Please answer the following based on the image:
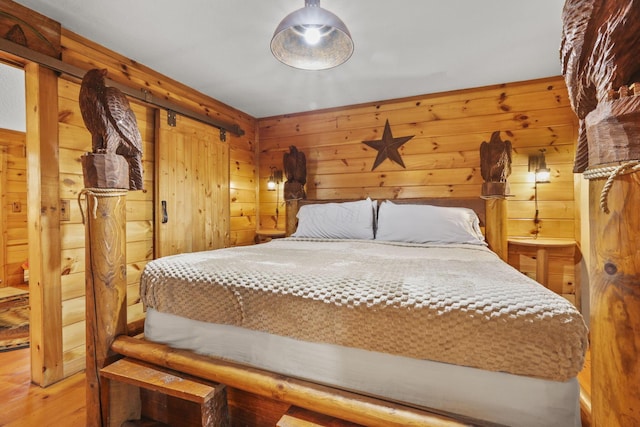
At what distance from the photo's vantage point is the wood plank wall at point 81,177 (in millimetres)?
1887

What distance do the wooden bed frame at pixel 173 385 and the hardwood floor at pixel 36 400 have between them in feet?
1.29

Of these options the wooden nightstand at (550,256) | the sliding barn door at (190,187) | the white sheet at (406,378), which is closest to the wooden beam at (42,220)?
the sliding barn door at (190,187)

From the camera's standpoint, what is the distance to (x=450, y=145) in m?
2.91

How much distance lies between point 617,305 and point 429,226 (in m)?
1.66

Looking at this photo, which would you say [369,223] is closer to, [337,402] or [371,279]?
[371,279]

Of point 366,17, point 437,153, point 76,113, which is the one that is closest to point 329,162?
point 437,153

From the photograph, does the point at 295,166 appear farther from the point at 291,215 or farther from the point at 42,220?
the point at 42,220

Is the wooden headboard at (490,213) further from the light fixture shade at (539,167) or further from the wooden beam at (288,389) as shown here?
the wooden beam at (288,389)

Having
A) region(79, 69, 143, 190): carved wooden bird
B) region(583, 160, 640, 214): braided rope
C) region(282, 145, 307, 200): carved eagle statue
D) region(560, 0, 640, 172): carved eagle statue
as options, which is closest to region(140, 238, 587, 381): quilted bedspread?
region(583, 160, 640, 214): braided rope

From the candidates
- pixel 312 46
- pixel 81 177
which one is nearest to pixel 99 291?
pixel 81 177

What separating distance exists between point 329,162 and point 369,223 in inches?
45.9

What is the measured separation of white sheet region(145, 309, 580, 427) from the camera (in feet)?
2.48

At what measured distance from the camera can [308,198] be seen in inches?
138

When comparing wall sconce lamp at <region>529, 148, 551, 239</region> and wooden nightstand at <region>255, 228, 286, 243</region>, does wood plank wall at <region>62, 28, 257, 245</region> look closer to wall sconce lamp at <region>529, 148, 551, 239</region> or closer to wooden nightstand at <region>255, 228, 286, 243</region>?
wooden nightstand at <region>255, 228, 286, 243</region>
